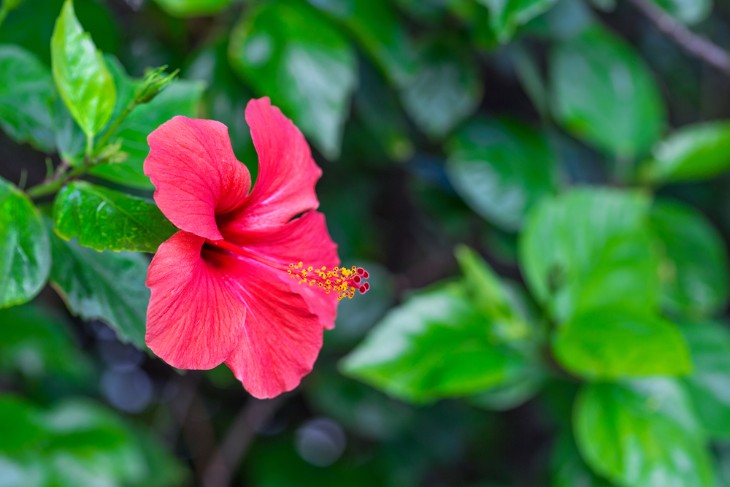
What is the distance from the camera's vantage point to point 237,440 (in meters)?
1.88

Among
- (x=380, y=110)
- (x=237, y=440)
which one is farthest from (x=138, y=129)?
(x=237, y=440)

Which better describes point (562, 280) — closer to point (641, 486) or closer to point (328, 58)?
point (641, 486)

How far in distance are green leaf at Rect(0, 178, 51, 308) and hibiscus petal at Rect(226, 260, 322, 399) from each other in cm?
18

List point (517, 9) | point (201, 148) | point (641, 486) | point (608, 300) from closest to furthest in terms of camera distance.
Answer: point (201, 148) → point (517, 9) → point (641, 486) → point (608, 300)

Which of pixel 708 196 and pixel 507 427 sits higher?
pixel 708 196

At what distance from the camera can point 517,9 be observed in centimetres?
105

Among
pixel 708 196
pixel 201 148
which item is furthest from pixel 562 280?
pixel 201 148

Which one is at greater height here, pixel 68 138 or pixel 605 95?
pixel 68 138

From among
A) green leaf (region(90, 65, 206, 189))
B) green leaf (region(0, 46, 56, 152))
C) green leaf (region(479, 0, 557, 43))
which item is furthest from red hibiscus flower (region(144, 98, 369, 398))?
green leaf (region(479, 0, 557, 43))

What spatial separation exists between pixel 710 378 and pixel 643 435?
26cm

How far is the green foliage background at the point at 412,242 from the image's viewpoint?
99 centimetres

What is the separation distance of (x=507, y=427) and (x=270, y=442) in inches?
27.2

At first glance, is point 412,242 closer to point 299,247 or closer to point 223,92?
point 223,92

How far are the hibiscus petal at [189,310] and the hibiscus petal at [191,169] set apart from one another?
0.02 meters
